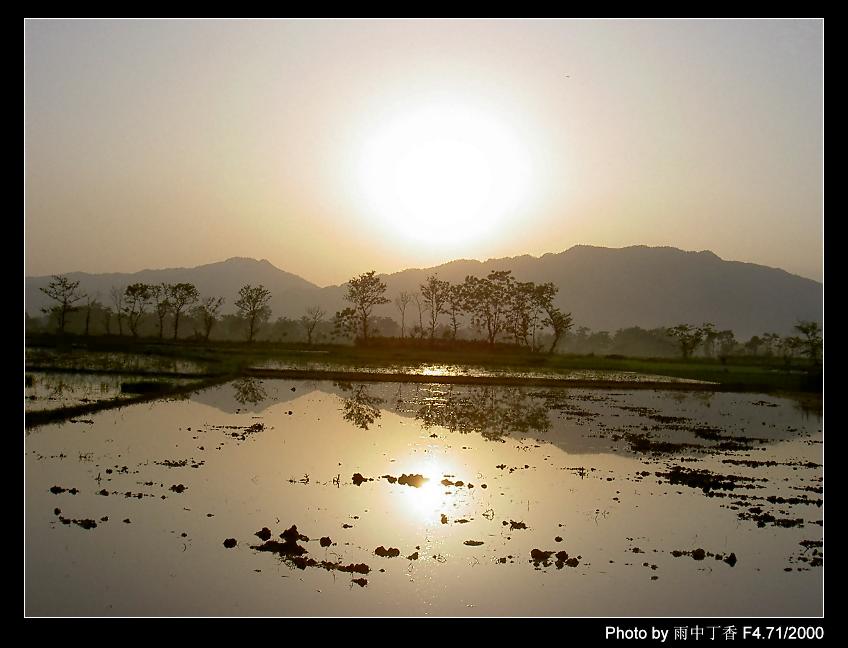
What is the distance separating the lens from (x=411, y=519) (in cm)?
1364

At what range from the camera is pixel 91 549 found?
11469mm

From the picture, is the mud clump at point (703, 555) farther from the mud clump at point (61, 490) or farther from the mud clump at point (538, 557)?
the mud clump at point (61, 490)

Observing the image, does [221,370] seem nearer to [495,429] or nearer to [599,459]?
[495,429]

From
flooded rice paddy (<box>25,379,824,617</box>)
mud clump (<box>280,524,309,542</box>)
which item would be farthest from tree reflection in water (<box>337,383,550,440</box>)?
mud clump (<box>280,524,309,542</box>)

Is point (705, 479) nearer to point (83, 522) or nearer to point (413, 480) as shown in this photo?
point (413, 480)

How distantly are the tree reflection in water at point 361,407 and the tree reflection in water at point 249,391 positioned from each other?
409 cm

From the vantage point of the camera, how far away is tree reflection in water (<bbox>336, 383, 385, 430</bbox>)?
26337mm

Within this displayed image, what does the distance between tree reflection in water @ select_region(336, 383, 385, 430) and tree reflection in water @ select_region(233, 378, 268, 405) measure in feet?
13.4

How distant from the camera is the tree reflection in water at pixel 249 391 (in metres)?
31.1

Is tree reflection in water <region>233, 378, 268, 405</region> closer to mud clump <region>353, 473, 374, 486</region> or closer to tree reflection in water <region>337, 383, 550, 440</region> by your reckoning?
tree reflection in water <region>337, 383, 550, 440</region>

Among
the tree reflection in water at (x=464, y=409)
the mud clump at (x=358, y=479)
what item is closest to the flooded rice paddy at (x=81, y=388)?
the tree reflection in water at (x=464, y=409)
